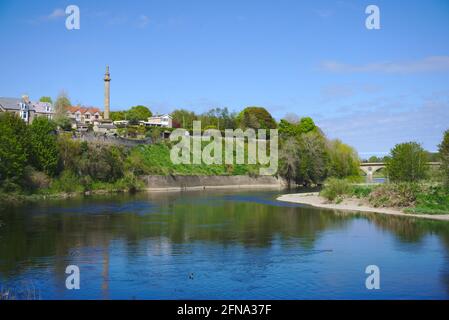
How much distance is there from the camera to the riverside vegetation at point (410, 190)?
4750cm

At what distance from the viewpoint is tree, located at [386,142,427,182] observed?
67.7 meters

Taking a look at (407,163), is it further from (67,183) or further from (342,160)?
(342,160)

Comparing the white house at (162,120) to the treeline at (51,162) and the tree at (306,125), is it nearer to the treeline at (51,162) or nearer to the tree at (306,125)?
the tree at (306,125)

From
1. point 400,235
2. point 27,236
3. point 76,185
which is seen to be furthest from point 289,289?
point 76,185

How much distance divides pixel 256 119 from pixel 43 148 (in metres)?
85.9

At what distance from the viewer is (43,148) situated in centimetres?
7119

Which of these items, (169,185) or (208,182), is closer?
(169,185)

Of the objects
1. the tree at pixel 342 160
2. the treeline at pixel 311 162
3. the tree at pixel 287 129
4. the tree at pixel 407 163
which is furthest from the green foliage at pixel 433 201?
the tree at pixel 287 129

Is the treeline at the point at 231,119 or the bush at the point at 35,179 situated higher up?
the treeline at the point at 231,119

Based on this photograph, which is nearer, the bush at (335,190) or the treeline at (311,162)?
the bush at (335,190)

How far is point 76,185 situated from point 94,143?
1281 cm

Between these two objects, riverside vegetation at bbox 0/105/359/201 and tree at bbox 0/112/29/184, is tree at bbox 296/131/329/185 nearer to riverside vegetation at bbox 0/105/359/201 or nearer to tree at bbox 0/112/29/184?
riverside vegetation at bbox 0/105/359/201

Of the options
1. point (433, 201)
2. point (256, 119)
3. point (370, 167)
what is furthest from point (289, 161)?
point (433, 201)

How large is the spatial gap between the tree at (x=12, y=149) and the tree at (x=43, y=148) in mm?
2241
